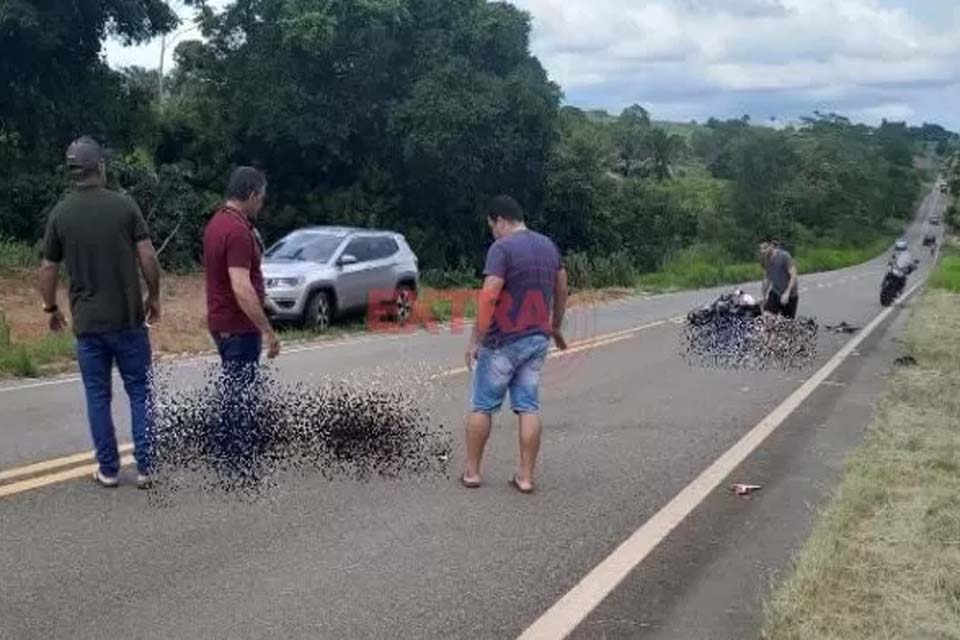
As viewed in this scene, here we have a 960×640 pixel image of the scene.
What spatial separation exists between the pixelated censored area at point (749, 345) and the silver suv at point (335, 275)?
558cm

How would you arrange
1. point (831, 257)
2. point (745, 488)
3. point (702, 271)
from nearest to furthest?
point (745, 488) → point (702, 271) → point (831, 257)

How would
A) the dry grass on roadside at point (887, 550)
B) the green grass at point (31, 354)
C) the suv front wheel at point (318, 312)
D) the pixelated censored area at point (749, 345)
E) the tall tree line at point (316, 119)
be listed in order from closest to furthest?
the dry grass on roadside at point (887, 550), the green grass at point (31, 354), the pixelated censored area at point (749, 345), the suv front wheel at point (318, 312), the tall tree line at point (316, 119)

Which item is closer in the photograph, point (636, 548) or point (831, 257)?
point (636, 548)

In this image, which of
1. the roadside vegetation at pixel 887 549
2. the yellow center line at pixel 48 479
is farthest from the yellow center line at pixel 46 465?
the roadside vegetation at pixel 887 549

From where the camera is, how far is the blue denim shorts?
6.73 metres

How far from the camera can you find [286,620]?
15.0 ft

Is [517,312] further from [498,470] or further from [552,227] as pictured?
[552,227]

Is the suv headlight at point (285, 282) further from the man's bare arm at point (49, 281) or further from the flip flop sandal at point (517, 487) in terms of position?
the man's bare arm at point (49, 281)

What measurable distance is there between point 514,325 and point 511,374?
1.02 ft

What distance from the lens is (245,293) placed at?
6191mm

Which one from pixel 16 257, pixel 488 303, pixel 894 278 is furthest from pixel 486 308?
pixel 894 278

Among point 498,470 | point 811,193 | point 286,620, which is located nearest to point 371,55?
point 498,470

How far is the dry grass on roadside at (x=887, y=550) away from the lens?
464 centimetres

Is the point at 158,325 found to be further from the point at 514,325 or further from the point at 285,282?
the point at 514,325
